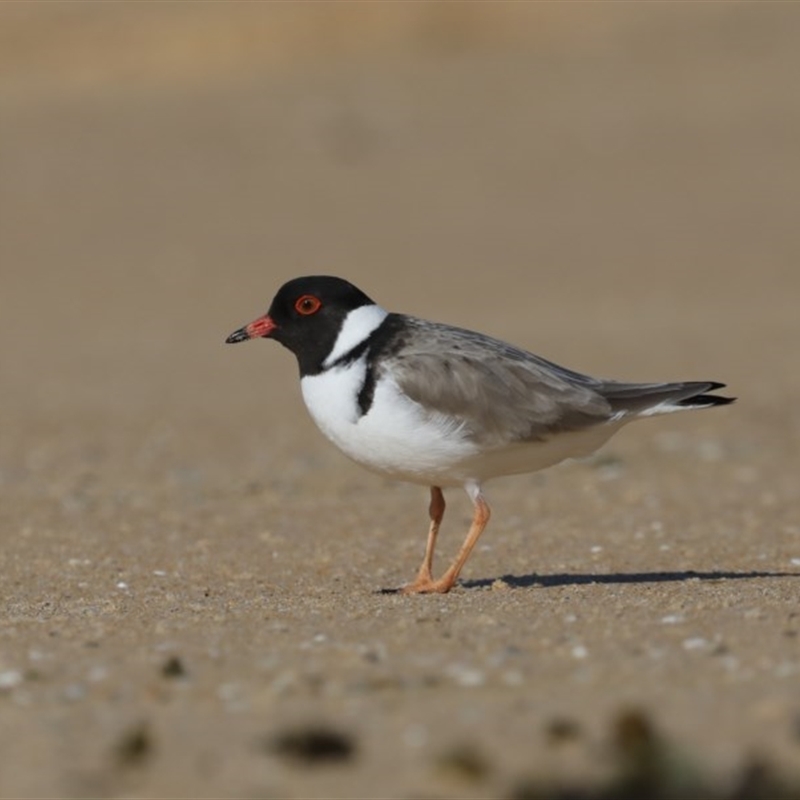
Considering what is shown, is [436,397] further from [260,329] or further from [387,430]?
[260,329]

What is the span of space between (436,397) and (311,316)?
0.84 metres

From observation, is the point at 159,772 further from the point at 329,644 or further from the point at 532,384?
the point at 532,384

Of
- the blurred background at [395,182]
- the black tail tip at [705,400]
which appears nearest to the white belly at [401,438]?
the black tail tip at [705,400]

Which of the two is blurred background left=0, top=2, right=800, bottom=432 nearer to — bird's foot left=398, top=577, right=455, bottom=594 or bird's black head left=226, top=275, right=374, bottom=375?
bird's black head left=226, top=275, right=374, bottom=375

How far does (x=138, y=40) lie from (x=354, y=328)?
26958 mm

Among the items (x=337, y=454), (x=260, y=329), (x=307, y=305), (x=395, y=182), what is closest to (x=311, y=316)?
(x=307, y=305)

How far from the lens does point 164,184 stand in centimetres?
2772

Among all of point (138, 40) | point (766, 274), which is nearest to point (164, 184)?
point (138, 40)

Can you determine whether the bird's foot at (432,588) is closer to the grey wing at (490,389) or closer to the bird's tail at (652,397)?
the grey wing at (490,389)

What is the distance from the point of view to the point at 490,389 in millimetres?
7504

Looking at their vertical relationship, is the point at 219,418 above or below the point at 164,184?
below

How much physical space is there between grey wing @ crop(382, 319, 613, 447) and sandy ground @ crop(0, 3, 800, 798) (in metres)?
0.75

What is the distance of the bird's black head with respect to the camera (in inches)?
305

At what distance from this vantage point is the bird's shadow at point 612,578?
7812mm
